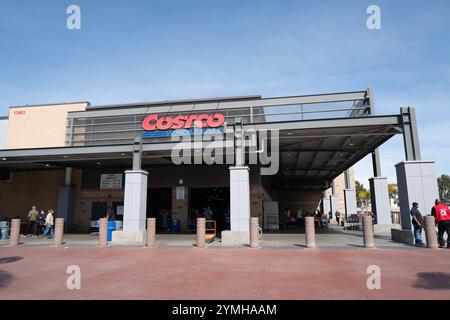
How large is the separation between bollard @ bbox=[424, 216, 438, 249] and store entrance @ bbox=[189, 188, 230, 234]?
13117 millimetres

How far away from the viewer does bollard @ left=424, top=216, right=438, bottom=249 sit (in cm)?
1227

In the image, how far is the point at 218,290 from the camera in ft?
22.0

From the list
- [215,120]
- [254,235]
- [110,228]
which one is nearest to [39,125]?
[110,228]

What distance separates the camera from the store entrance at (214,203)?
24.1 metres

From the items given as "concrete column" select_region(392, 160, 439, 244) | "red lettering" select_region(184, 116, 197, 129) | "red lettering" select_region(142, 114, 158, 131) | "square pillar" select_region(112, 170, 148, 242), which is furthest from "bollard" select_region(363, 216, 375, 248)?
"red lettering" select_region(142, 114, 158, 131)

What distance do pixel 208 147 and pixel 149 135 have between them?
4.78 meters

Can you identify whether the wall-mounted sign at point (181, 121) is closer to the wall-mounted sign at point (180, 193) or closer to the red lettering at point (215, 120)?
the red lettering at point (215, 120)

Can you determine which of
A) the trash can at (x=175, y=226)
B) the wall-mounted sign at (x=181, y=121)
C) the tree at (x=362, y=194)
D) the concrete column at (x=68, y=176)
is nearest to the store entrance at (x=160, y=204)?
the trash can at (x=175, y=226)

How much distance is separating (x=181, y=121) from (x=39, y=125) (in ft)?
36.1

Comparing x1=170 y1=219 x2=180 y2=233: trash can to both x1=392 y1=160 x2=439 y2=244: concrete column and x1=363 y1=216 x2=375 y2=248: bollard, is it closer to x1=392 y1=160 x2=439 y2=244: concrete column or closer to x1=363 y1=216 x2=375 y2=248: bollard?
x1=363 y1=216 x2=375 y2=248: bollard

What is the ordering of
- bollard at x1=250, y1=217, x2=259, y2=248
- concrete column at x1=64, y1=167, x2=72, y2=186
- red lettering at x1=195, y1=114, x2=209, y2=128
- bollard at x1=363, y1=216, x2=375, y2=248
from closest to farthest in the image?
bollard at x1=363, y1=216, x2=375, y2=248
bollard at x1=250, y1=217, x2=259, y2=248
red lettering at x1=195, y1=114, x2=209, y2=128
concrete column at x1=64, y1=167, x2=72, y2=186

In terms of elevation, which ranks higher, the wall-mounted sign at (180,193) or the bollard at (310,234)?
the wall-mounted sign at (180,193)

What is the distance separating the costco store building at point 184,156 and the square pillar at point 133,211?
0.05 m

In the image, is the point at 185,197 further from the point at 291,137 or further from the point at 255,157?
the point at 291,137
